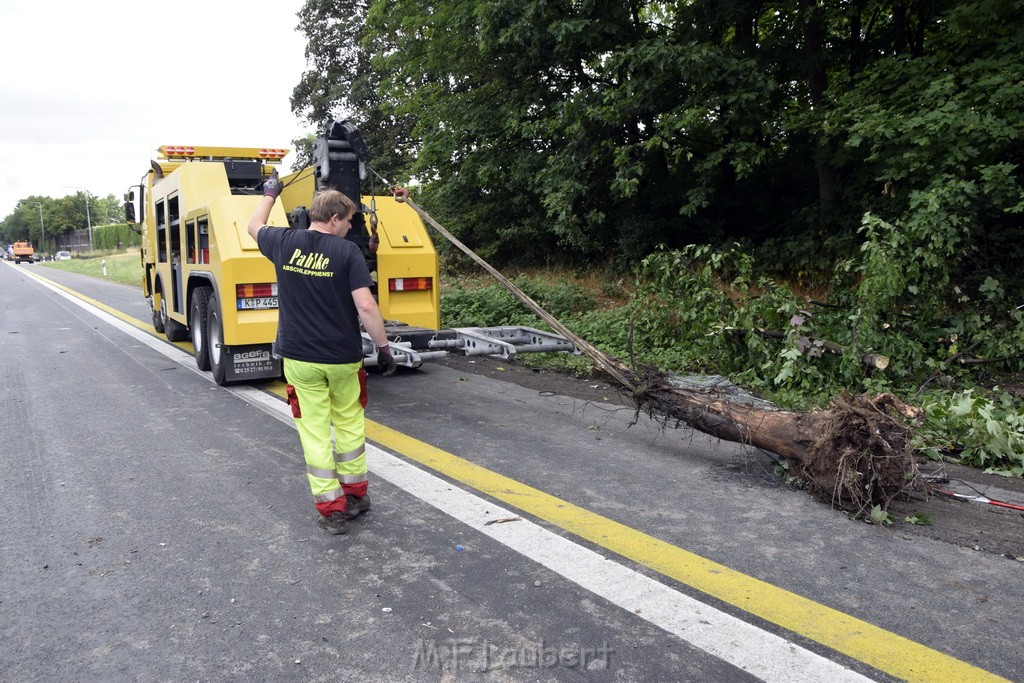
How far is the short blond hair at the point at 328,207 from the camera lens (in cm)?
415

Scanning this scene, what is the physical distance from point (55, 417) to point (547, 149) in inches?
391

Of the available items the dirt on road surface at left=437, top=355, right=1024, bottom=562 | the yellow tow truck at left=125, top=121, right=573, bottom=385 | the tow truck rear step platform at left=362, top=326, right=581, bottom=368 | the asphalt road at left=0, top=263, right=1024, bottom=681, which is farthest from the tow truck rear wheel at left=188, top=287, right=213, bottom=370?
the dirt on road surface at left=437, top=355, right=1024, bottom=562

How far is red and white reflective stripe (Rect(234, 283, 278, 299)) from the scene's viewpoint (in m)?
7.48

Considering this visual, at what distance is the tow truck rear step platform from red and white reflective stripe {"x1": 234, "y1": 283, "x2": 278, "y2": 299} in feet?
3.60

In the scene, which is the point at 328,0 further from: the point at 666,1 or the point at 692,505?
the point at 692,505

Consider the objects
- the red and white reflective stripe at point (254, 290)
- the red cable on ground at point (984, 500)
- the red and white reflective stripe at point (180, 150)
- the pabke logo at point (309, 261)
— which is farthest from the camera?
the red and white reflective stripe at point (180, 150)

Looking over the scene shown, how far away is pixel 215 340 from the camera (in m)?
8.25

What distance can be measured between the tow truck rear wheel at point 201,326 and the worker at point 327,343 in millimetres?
4849

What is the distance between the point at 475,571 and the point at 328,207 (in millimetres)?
2108

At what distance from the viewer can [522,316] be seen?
11984 millimetres

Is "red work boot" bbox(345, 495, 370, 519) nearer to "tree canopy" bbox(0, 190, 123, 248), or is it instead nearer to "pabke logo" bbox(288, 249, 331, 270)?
"pabke logo" bbox(288, 249, 331, 270)

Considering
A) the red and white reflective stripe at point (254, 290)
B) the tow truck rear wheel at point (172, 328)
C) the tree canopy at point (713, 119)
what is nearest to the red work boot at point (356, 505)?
the red and white reflective stripe at point (254, 290)

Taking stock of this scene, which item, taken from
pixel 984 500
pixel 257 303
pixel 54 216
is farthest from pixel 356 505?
pixel 54 216

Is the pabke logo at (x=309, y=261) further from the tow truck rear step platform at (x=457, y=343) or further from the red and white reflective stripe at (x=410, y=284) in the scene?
the red and white reflective stripe at (x=410, y=284)
